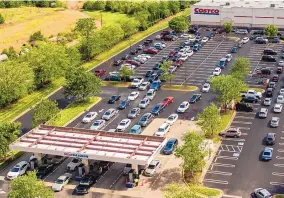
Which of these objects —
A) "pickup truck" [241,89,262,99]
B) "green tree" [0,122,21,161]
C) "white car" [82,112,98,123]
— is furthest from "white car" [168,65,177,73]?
"green tree" [0,122,21,161]

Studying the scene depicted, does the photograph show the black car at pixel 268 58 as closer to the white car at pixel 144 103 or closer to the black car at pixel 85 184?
the white car at pixel 144 103

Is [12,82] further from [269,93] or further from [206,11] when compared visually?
[206,11]

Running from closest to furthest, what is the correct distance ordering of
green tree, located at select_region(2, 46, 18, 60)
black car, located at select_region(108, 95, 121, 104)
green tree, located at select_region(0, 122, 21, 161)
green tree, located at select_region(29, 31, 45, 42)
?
1. green tree, located at select_region(0, 122, 21, 161)
2. black car, located at select_region(108, 95, 121, 104)
3. green tree, located at select_region(2, 46, 18, 60)
4. green tree, located at select_region(29, 31, 45, 42)

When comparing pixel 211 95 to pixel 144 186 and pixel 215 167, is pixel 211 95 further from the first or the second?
pixel 144 186

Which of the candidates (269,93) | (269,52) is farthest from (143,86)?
(269,52)

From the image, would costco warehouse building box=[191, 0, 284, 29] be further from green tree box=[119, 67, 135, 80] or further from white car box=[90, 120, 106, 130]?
white car box=[90, 120, 106, 130]
